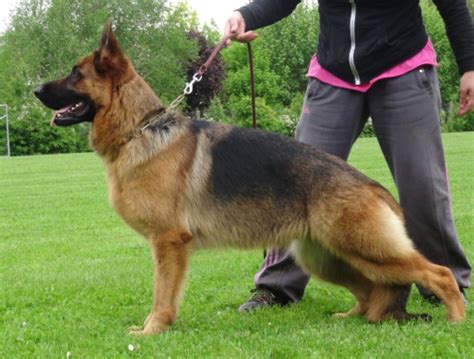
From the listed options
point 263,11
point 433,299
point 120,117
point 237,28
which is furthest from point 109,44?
point 433,299

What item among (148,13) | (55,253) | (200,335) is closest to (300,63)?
(148,13)

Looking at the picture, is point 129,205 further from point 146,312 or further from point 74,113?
point 146,312

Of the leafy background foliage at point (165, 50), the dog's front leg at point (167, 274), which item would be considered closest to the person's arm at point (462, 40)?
the dog's front leg at point (167, 274)

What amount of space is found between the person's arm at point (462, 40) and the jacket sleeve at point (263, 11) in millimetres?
1172

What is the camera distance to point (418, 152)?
16.5 ft

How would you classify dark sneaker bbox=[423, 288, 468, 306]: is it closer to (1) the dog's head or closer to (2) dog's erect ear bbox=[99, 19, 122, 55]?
(1) the dog's head

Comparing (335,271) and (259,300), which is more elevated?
(335,271)

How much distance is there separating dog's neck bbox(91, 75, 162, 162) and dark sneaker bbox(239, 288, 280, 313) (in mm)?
1502

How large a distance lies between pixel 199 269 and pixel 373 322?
264 cm

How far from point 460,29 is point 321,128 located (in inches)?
46.3

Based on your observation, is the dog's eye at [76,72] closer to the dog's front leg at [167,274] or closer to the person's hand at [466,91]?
the dog's front leg at [167,274]

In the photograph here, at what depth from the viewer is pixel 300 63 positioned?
56.9 metres

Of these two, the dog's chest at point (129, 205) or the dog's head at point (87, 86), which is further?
the dog's head at point (87, 86)

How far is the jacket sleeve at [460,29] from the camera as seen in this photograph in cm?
504
